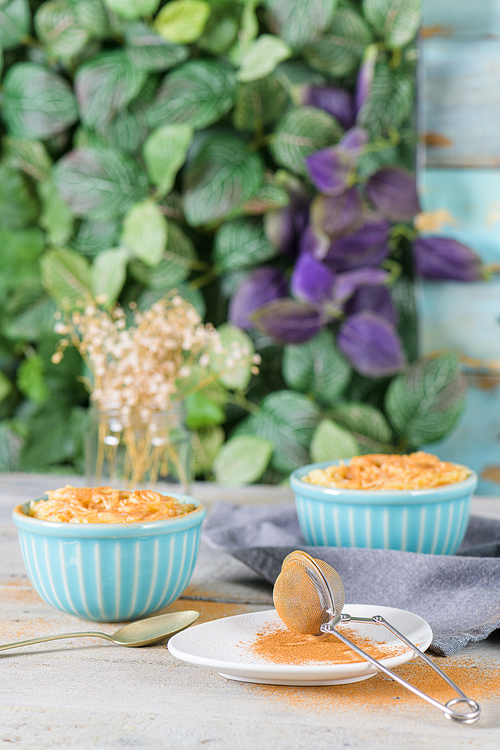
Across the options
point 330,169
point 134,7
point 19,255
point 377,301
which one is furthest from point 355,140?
point 19,255

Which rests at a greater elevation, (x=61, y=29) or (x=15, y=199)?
(x=61, y=29)

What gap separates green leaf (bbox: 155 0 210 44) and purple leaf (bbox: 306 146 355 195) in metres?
0.36

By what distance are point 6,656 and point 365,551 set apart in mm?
330

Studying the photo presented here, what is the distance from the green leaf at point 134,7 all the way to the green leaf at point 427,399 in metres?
0.89

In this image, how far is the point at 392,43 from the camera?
Result: 1.39 m

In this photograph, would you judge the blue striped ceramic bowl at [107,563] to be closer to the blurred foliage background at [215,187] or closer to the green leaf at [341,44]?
the blurred foliage background at [215,187]

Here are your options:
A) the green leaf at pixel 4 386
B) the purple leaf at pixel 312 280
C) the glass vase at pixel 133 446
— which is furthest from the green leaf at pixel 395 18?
the green leaf at pixel 4 386

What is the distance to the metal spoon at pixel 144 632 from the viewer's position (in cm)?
58

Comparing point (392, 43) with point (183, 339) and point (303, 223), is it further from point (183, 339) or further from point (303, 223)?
point (183, 339)

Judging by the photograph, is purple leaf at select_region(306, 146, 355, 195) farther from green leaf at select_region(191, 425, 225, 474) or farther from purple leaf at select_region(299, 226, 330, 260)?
green leaf at select_region(191, 425, 225, 474)

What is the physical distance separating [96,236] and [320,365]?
0.57m

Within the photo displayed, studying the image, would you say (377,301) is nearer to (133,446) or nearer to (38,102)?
(133,446)

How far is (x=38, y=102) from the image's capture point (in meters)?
1.56

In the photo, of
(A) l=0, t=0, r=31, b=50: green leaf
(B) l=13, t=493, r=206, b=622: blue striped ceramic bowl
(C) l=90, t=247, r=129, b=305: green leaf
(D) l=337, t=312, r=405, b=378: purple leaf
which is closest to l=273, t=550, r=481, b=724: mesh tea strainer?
(B) l=13, t=493, r=206, b=622: blue striped ceramic bowl
